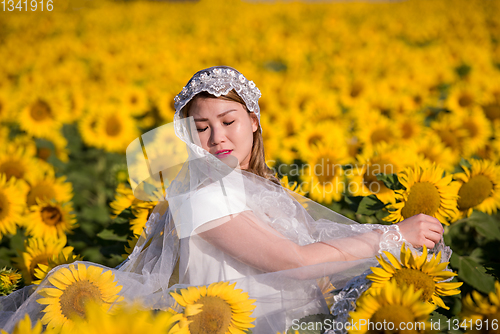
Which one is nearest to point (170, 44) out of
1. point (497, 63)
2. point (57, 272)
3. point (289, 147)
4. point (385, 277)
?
point (289, 147)

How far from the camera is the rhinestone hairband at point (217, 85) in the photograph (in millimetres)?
1817

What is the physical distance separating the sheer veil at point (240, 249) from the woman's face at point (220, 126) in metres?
0.05

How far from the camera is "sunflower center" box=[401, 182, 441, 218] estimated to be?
2082 millimetres

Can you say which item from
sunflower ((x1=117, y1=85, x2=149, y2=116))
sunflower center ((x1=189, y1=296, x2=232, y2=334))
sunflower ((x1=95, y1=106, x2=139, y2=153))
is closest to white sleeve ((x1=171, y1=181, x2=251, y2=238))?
sunflower center ((x1=189, y1=296, x2=232, y2=334))

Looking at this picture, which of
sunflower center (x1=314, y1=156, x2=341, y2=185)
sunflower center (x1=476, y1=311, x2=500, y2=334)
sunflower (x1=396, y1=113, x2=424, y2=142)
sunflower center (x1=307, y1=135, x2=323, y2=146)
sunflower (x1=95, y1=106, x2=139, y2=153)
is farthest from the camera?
sunflower (x1=95, y1=106, x2=139, y2=153)

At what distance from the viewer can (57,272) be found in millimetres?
1637

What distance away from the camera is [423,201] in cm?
208

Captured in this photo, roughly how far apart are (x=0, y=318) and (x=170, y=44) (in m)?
6.24

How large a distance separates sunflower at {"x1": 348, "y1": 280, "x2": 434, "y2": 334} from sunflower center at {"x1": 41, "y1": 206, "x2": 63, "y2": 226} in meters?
2.43

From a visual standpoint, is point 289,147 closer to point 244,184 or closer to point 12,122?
point 244,184

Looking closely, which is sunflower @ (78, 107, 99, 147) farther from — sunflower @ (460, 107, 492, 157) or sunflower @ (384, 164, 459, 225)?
sunflower @ (460, 107, 492, 157)

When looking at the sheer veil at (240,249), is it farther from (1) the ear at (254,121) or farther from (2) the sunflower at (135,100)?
(2) the sunflower at (135,100)

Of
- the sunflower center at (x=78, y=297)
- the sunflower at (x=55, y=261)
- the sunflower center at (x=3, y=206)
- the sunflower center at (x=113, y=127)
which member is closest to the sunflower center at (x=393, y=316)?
the sunflower center at (x=78, y=297)

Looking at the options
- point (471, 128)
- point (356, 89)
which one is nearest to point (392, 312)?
point (471, 128)
